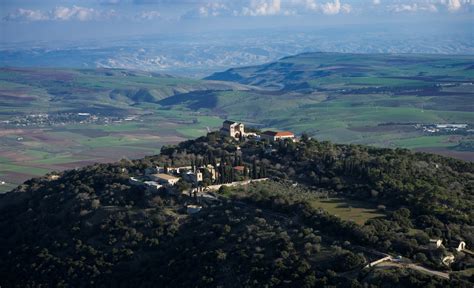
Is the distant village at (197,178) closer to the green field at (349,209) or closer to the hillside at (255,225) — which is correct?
the hillside at (255,225)

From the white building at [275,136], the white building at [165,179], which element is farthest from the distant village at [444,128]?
the white building at [165,179]

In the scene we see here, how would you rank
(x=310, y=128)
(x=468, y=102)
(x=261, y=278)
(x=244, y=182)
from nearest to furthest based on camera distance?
(x=261, y=278)
(x=244, y=182)
(x=310, y=128)
(x=468, y=102)

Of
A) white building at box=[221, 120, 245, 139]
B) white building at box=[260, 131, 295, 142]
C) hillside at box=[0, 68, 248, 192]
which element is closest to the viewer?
white building at box=[260, 131, 295, 142]

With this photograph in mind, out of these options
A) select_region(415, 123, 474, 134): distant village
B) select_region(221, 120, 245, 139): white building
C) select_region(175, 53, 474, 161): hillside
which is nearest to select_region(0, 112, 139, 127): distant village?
select_region(175, 53, 474, 161): hillside

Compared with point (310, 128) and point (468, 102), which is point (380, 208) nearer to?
point (310, 128)

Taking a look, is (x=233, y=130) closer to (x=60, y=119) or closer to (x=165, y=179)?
(x=165, y=179)

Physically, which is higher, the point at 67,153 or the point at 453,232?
the point at 453,232

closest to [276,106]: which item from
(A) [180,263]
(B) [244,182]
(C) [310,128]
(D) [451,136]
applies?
(C) [310,128]

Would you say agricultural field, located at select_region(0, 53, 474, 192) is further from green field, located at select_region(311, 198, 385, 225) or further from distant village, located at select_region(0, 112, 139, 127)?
green field, located at select_region(311, 198, 385, 225)

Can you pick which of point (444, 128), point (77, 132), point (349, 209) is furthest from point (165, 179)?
point (77, 132)
